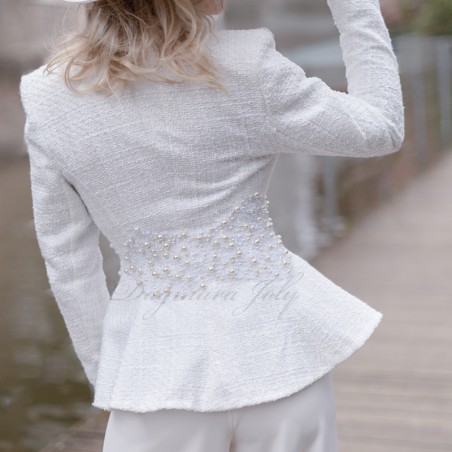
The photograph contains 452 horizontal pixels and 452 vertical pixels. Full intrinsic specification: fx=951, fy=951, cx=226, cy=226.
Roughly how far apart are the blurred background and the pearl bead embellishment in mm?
298

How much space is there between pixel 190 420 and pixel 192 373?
0.07 meters

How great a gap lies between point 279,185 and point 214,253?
529 cm

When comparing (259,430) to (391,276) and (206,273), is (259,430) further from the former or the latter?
(391,276)

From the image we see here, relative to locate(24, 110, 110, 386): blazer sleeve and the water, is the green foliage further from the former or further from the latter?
locate(24, 110, 110, 386): blazer sleeve

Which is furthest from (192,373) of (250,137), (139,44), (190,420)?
(139,44)

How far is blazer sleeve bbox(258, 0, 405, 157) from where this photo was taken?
4.29 feet

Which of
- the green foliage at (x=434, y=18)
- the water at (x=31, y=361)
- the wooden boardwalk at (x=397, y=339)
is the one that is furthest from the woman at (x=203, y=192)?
the green foliage at (x=434, y=18)

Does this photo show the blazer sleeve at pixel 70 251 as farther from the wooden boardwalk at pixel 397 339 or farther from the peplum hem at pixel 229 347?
the wooden boardwalk at pixel 397 339

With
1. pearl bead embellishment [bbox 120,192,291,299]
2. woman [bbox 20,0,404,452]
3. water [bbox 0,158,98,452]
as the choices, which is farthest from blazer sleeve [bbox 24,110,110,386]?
water [bbox 0,158,98,452]

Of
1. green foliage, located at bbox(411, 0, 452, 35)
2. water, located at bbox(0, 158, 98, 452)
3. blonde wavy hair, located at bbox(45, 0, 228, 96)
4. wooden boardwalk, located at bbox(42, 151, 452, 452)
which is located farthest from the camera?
green foliage, located at bbox(411, 0, 452, 35)

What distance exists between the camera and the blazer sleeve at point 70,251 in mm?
1393

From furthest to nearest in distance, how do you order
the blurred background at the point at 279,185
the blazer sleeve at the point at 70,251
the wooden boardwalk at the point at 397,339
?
the blurred background at the point at 279,185
the wooden boardwalk at the point at 397,339
the blazer sleeve at the point at 70,251

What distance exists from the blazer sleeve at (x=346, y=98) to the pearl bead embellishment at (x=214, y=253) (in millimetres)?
113

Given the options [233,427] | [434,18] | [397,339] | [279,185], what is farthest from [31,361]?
[434,18]
